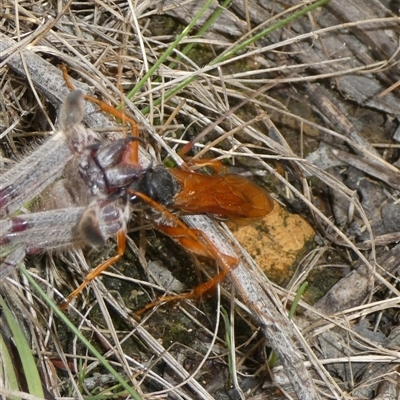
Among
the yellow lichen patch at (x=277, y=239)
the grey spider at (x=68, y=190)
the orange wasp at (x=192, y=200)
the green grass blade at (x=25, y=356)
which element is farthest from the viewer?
the yellow lichen patch at (x=277, y=239)

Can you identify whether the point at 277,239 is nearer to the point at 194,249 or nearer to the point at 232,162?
the point at 232,162

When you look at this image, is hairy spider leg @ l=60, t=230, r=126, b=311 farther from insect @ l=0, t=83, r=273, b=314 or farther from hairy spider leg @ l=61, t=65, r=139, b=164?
hairy spider leg @ l=61, t=65, r=139, b=164

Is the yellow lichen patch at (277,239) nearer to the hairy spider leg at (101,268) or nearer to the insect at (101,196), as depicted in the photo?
the insect at (101,196)

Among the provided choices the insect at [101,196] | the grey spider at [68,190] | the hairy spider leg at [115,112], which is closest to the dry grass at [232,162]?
the hairy spider leg at [115,112]

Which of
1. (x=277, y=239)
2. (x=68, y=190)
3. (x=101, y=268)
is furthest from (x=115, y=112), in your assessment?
(x=277, y=239)

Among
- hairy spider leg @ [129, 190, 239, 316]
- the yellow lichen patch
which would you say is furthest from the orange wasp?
the yellow lichen patch

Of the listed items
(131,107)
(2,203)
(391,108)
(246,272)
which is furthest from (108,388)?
(391,108)

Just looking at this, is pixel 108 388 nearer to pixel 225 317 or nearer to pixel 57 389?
pixel 57 389
